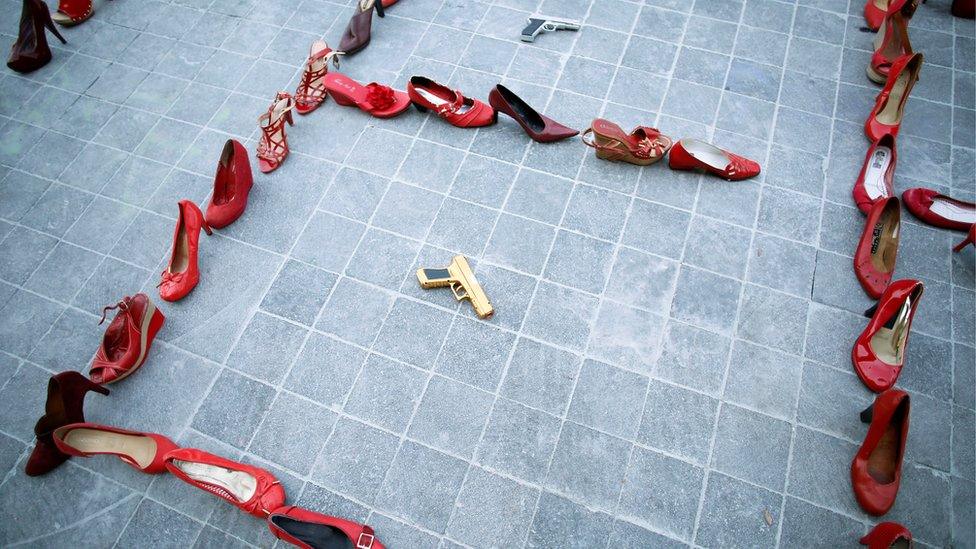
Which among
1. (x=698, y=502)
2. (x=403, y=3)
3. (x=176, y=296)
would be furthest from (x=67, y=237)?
(x=698, y=502)

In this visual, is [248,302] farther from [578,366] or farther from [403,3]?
[403,3]

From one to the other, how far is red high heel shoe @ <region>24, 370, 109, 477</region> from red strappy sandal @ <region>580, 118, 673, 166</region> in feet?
12.0

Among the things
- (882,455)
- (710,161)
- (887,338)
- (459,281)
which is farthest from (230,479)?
(887,338)

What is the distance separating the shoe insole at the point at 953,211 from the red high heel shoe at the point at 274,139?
4698 mm

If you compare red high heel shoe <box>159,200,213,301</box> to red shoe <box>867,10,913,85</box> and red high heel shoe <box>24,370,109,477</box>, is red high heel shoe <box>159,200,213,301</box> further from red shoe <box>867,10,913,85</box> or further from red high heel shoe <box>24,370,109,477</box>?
red shoe <box>867,10,913,85</box>

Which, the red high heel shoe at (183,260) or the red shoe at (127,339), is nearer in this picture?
the red shoe at (127,339)

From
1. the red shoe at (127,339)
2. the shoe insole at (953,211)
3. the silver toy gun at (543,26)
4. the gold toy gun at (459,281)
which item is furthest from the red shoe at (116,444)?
the shoe insole at (953,211)

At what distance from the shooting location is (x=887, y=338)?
146 inches

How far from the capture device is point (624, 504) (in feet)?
11.1

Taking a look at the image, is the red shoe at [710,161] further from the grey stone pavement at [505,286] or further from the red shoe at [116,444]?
the red shoe at [116,444]

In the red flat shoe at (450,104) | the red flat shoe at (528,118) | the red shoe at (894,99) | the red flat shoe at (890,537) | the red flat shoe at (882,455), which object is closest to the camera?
the red flat shoe at (890,537)

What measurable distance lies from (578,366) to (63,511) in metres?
3.08

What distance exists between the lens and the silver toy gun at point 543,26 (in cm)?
542

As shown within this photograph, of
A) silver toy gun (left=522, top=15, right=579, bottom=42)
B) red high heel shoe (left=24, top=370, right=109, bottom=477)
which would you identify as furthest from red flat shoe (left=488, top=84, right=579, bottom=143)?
red high heel shoe (left=24, top=370, right=109, bottom=477)
